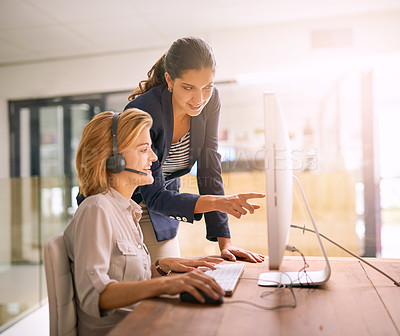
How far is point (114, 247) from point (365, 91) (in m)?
2.91

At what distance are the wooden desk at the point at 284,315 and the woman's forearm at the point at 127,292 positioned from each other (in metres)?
0.03

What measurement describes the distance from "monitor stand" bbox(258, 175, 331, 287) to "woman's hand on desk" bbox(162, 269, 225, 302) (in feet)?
0.67

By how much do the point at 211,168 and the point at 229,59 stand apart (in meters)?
2.01

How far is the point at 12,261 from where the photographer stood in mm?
2820

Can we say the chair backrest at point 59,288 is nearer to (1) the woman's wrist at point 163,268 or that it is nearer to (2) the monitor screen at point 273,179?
(1) the woman's wrist at point 163,268

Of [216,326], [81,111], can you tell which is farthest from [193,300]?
[81,111]

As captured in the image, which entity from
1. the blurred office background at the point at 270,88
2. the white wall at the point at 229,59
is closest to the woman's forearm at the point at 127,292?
the blurred office background at the point at 270,88

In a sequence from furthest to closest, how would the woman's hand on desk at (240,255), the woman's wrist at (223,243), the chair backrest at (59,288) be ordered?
the woman's wrist at (223,243) < the woman's hand on desk at (240,255) < the chair backrest at (59,288)

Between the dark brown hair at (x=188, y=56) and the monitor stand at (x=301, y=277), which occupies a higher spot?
the dark brown hair at (x=188, y=56)

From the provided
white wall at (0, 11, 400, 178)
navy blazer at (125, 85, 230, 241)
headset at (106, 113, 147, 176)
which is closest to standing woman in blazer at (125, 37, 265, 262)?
navy blazer at (125, 85, 230, 241)

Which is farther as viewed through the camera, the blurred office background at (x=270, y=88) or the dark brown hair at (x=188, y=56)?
the blurred office background at (x=270, y=88)

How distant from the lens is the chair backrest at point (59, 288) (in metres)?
0.97

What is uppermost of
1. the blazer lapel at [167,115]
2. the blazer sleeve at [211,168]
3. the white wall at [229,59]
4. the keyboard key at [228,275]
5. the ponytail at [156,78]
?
the white wall at [229,59]

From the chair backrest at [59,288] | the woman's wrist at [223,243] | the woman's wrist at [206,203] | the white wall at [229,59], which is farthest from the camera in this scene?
the white wall at [229,59]
